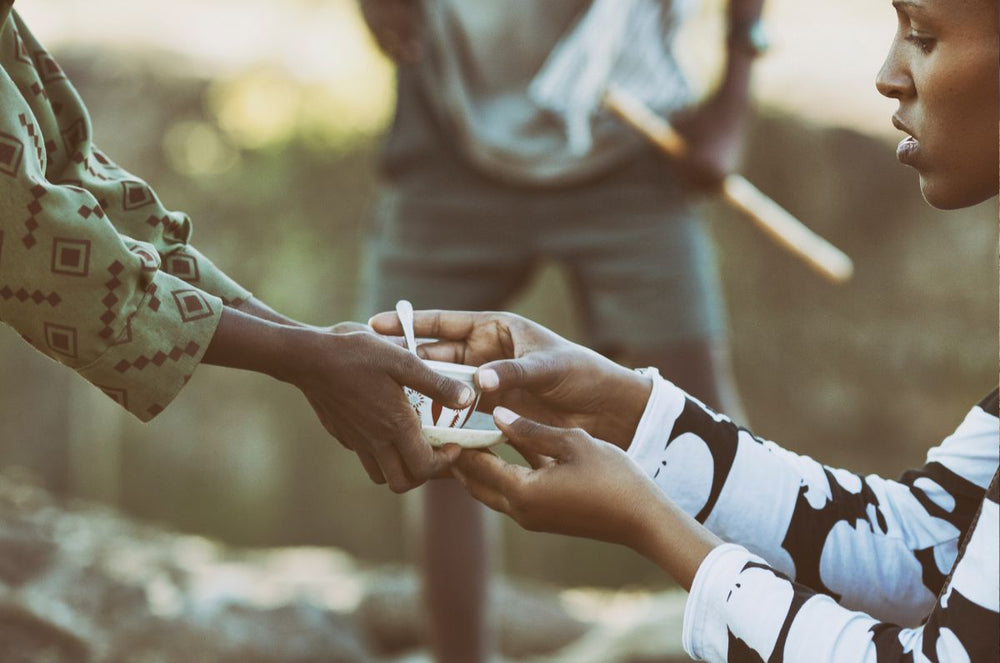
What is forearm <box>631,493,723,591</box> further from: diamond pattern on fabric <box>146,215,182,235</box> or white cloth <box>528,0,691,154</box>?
white cloth <box>528,0,691,154</box>

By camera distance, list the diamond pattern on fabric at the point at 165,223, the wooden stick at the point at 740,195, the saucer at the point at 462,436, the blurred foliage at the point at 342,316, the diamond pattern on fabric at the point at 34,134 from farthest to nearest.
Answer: the blurred foliage at the point at 342,316 → the wooden stick at the point at 740,195 → the diamond pattern on fabric at the point at 165,223 → the saucer at the point at 462,436 → the diamond pattern on fabric at the point at 34,134

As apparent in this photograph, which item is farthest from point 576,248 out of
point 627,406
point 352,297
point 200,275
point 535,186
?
point 352,297

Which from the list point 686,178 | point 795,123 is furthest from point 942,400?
point 686,178

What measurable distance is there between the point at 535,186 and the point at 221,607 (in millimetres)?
1137

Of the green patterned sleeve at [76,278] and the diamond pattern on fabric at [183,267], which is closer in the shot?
the green patterned sleeve at [76,278]

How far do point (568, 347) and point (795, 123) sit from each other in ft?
8.46

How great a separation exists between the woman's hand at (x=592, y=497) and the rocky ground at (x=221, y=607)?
47.6 inches

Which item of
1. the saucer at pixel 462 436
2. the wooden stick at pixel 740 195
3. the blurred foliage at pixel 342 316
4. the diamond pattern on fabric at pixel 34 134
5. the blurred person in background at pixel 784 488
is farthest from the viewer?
the blurred foliage at pixel 342 316

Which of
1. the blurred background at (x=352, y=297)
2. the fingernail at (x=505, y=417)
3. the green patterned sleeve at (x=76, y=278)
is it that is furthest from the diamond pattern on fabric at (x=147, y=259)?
the blurred background at (x=352, y=297)

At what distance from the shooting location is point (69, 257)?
1465mm

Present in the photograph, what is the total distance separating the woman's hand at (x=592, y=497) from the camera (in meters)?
1.47

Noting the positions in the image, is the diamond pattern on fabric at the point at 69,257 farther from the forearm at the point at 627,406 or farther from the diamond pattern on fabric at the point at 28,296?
the forearm at the point at 627,406

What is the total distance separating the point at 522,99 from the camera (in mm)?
2705

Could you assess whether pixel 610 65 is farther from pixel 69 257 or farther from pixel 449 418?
pixel 69 257
